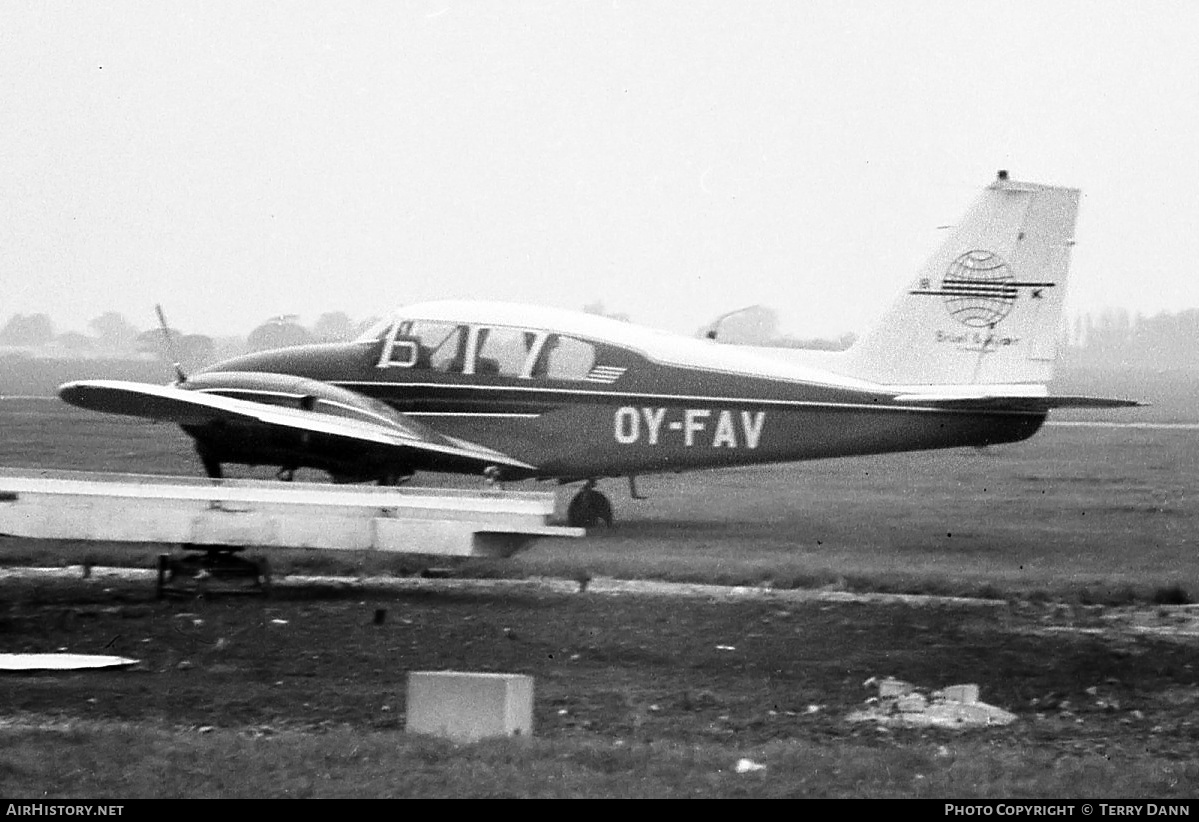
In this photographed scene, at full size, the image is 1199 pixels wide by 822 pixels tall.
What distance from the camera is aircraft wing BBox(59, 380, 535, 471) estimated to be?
15.7 metres

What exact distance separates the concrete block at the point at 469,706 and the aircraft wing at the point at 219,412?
7.73 meters

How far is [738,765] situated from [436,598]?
5.38m

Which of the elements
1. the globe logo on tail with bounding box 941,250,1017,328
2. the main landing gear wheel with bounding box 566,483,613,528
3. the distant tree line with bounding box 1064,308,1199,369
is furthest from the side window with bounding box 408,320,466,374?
the distant tree line with bounding box 1064,308,1199,369

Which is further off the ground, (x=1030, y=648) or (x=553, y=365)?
(x=553, y=365)

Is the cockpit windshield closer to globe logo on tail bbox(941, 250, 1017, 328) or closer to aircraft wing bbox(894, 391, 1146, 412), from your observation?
aircraft wing bbox(894, 391, 1146, 412)

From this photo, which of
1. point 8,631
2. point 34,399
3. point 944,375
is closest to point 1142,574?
point 944,375

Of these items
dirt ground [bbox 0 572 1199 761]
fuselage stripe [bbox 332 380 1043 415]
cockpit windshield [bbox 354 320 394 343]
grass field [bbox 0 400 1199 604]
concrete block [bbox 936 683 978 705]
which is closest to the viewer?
dirt ground [bbox 0 572 1199 761]

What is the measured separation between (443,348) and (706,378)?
2548mm

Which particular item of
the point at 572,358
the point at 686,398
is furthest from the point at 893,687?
the point at 572,358

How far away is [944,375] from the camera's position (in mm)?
17328

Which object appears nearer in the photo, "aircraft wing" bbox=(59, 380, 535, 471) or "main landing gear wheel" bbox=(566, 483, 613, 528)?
"aircraft wing" bbox=(59, 380, 535, 471)

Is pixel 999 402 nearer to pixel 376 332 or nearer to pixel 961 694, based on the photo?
pixel 376 332

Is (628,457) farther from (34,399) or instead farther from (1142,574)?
(34,399)

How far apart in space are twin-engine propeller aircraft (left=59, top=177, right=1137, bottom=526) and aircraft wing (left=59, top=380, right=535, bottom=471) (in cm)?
21
